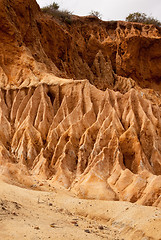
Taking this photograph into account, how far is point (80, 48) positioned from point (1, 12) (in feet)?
37.0

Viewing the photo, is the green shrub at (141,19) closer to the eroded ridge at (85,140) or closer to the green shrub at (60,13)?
the green shrub at (60,13)

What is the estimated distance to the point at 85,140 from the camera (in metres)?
15.5

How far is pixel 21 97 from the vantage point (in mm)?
18922

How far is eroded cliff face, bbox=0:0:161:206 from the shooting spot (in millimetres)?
13094

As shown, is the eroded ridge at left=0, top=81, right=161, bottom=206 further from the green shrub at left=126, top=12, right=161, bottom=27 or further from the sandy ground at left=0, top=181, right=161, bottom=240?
the green shrub at left=126, top=12, right=161, bottom=27

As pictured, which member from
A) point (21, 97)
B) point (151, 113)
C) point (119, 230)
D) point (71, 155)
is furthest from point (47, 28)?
point (119, 230)

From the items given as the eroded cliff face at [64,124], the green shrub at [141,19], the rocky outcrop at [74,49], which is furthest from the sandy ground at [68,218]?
the green shrub at [141,19]

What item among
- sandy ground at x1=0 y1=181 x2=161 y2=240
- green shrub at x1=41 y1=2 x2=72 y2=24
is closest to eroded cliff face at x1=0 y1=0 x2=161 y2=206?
sandy ground at x1=0 y1=181 x2=161 y2=240

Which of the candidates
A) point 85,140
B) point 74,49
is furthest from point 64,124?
point 74,49

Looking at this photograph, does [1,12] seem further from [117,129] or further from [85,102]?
[117,129]

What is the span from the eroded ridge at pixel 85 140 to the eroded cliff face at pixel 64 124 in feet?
0.13

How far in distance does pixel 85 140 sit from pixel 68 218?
272 inches

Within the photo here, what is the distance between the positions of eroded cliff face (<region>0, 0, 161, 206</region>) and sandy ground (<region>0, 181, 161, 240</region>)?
205 cm

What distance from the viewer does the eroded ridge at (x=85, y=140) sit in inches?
506
